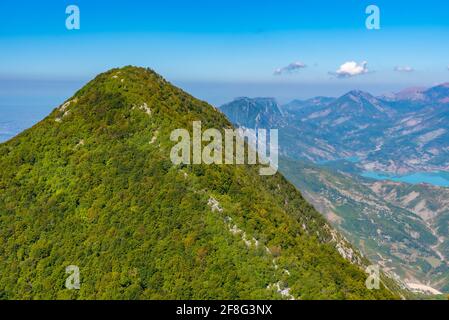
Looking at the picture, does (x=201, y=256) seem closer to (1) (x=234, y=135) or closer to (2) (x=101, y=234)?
(2) (x=101, y=234)

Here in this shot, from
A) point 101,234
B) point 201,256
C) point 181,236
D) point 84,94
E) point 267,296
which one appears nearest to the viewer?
point 267,296

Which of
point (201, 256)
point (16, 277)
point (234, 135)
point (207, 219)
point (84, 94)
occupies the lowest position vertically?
point (16, 277)

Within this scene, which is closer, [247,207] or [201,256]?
[201,256]

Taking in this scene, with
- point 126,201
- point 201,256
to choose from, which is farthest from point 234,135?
point 201,256

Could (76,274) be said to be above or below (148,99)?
below
